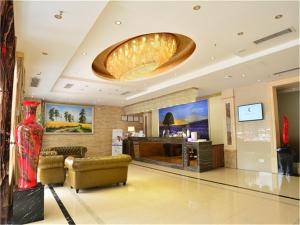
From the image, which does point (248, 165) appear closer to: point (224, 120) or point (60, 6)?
point (224, 120)

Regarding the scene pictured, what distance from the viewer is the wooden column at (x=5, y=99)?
2900 millimetres

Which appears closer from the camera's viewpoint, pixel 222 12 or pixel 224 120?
pixel 222 12

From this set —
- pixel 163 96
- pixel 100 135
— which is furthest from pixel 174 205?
pixel 100 135

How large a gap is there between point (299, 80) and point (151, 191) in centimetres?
520

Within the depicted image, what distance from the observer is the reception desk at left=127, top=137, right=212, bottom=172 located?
7.20m

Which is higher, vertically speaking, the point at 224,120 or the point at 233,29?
the point at 233,29

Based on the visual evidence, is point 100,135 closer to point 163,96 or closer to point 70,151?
point 70,151

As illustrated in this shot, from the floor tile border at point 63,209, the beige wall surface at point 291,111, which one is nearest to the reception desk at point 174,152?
the beige wall surface at point 291,111

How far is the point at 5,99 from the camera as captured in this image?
3.00 metres

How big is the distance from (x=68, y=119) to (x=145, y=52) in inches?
306

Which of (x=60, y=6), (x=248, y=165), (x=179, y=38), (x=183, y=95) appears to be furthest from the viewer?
(x=183, y=95)

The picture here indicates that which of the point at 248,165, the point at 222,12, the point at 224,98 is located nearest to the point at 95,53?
the point at 222,12

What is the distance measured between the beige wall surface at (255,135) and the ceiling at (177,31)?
82 centimetres

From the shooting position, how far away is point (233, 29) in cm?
377
